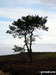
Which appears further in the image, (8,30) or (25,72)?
(8,30)

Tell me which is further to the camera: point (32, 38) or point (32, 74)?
Result: point (32, 38)

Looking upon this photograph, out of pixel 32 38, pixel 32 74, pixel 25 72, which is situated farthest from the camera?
pixel 32 38

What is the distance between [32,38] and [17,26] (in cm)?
594

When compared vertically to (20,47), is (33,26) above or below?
above

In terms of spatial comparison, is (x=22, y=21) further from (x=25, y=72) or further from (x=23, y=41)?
(x=25, y=72)

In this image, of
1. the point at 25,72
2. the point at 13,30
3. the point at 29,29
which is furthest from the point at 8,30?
the point at 25,72

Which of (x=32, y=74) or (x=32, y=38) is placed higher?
(x=32, y=38)

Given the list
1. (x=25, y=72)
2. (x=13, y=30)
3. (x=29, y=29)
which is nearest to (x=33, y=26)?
(x=29, y=29)

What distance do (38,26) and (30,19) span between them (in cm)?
315

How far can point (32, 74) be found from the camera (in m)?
45.5

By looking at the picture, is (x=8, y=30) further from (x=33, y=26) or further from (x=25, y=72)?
(x=25, y=72)

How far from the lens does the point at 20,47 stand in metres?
79.9

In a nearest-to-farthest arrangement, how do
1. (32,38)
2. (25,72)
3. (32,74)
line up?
(32,74), (25,72), (32,38)

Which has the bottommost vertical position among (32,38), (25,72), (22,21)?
(25,72)
